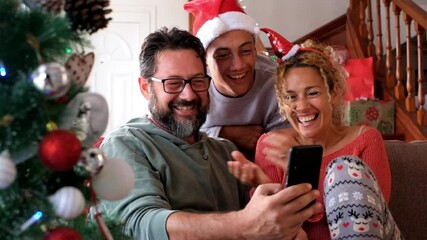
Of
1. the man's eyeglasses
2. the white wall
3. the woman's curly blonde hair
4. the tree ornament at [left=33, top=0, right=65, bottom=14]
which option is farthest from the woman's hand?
the white wall

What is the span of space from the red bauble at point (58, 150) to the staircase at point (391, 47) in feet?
9.91

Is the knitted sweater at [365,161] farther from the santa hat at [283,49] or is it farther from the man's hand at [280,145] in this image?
the santa hat at [283,49]

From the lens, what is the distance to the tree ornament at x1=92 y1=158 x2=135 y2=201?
663 millimetres

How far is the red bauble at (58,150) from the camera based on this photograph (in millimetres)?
588

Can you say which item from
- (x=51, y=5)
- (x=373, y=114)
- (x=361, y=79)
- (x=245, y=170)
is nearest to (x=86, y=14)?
(x=51, y=5)

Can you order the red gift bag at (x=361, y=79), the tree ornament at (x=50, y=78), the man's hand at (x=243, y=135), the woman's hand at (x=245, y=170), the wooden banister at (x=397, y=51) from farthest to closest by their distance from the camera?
the red gift bag at (x=361, y=79) < the wooden banister at (x=397, y=51) < the man's hand at (x=243, y=135) < the woman's hand at (x=245, y=170) < the tree ornament at (x=50, y=78)

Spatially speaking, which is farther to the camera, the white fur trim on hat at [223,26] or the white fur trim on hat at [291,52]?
the white fur trim on hat at [223,26]

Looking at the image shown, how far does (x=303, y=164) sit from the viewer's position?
102cm

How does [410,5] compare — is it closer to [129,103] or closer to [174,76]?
[129,103]

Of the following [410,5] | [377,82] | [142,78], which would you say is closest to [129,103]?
[377,82]

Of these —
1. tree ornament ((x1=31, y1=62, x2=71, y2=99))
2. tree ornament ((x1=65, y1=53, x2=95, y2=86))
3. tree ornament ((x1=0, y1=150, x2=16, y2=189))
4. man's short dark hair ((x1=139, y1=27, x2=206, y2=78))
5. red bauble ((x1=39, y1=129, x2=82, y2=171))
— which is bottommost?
tree ornament ((x1=0, y1=150, x2=16, y2=189))

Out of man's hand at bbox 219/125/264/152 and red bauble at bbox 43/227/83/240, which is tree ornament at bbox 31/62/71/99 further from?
man's hand at bbox 219/125/264/152

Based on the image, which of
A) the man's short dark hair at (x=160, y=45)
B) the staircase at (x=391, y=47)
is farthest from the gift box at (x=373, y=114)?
the man's short dark hair at (x=160, y=45)

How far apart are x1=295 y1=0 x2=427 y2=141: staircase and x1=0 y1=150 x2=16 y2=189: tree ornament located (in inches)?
121
